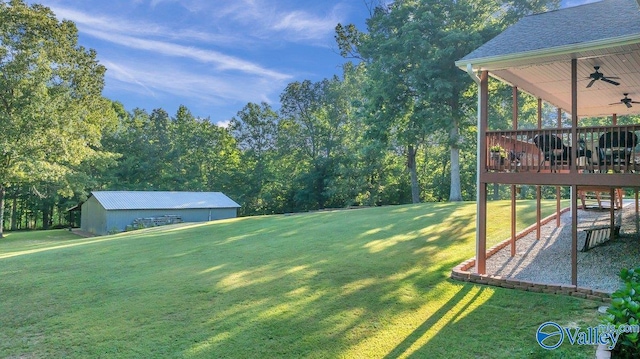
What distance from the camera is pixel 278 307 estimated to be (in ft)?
18.0

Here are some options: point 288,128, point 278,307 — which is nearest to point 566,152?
point 278,307

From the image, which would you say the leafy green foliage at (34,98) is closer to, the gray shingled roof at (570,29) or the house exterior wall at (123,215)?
the house exterior wall at (123,215)

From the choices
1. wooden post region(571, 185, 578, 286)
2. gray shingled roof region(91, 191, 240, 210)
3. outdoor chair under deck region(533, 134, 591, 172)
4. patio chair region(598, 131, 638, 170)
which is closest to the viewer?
wooden post region(571, 185, 578, 286)

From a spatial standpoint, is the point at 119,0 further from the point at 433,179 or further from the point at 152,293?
the point at 433,179

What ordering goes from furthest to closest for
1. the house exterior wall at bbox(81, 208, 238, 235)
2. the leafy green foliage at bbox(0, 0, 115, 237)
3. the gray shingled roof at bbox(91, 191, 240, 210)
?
the gray shingled roof at bbox(91, 191, 240, 210), the house exterior wall at bbox(81, 208, 238, 235), the leafy green foliage at bbox(0, 0, 115, 237)

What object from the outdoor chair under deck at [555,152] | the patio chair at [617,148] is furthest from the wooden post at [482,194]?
the patio chair at [617,148]

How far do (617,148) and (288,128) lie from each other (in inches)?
1264

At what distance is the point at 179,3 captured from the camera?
76.6 feet

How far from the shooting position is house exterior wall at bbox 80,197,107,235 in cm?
2429

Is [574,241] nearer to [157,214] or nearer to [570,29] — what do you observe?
[570,29]

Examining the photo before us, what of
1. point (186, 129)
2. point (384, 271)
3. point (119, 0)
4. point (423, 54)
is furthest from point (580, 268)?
point (186, 129)

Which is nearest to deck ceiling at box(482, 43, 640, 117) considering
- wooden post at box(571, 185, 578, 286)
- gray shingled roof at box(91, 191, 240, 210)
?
wooden post at box(571, 185, 578, 286)

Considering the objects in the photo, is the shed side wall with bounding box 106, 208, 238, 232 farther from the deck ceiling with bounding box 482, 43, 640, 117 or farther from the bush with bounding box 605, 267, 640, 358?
the bush with bounding box 605, 267, 640, 358

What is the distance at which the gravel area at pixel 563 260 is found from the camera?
248 inches
